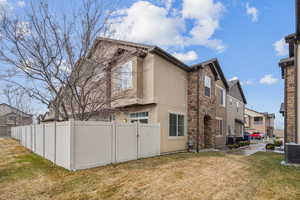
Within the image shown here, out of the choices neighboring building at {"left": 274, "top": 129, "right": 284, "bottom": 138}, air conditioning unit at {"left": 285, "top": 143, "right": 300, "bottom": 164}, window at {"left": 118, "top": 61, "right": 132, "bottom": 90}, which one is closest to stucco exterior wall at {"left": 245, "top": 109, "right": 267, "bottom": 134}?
neighboring building at {"left": 274, "top": 129, "right": 284, "bottom": 138}

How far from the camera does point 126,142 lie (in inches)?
344

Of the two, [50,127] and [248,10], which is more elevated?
[248,10]

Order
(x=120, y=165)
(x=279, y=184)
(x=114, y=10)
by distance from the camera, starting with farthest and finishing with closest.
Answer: (x=114, y=10) < (x=120, y=165) < (x=279, y=184)

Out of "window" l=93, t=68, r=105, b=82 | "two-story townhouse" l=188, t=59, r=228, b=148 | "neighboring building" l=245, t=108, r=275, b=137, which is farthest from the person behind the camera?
"neighboring building" l=245, t=108, r=275, b=137

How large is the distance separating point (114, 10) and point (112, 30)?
92cm

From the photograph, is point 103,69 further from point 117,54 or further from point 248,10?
point 248,10

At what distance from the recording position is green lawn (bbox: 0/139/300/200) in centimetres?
473

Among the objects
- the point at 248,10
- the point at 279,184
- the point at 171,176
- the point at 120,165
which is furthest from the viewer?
the point at 248,10

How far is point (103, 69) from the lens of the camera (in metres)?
9.56

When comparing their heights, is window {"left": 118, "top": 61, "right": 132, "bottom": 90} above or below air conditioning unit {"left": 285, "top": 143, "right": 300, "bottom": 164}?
above

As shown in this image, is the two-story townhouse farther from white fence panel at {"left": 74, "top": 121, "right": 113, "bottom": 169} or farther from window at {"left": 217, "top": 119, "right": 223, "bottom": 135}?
white fence panel at {"left": 74, "top": 121, "right": 113, "bottom": 169}

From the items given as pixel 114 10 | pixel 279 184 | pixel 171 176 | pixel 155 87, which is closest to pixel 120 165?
pixel 171 176

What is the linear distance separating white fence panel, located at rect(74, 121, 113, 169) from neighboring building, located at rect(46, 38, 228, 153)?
3.36 m

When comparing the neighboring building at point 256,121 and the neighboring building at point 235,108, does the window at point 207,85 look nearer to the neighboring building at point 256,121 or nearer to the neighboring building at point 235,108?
the neighboring building at point 235,108
